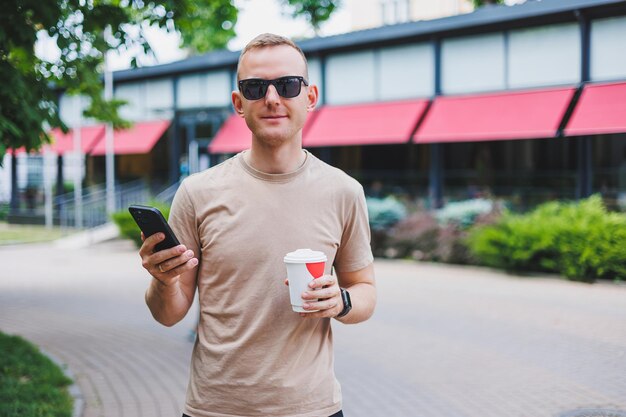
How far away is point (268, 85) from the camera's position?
2.14 m

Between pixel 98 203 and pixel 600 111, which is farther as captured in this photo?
pixel 98 203

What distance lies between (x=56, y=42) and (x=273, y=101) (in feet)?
15.7

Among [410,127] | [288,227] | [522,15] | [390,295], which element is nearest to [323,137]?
[410,127]

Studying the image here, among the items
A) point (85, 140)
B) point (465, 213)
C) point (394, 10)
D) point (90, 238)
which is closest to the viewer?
point (465, 213)

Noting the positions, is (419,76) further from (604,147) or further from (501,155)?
(604,147)

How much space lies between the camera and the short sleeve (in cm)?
226

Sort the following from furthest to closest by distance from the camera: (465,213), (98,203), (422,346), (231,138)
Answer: (98,203), (231,138), (465,213), (422,346)

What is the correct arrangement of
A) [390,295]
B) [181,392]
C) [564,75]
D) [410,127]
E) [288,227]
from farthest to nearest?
[410,127]
[564,75]
[390,295]
[181,392]
[288,227]

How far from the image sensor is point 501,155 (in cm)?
2069

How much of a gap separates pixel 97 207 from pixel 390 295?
1631 centimetres

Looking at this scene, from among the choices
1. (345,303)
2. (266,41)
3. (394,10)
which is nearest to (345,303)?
(345,303)

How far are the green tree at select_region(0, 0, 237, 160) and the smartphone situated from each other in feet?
12.6

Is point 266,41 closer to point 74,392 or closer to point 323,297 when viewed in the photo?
point 323,297

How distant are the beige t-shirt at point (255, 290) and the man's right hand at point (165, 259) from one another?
17 cm
